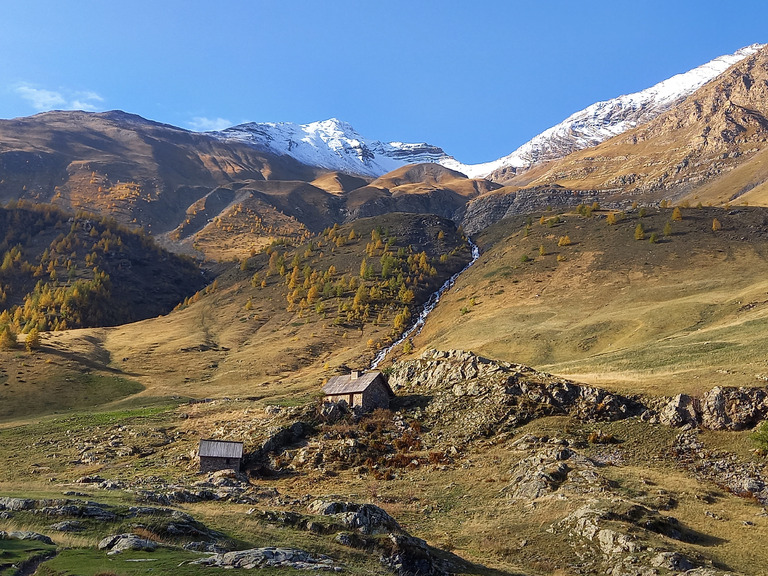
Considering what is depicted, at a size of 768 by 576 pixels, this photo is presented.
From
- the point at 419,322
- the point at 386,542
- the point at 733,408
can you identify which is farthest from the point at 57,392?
the point at 733,408

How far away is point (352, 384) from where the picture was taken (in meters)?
66.6

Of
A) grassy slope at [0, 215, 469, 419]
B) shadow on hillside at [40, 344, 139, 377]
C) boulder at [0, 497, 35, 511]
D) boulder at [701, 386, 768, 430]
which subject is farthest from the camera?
shadow on hillside at [40, 344, 139, 377]

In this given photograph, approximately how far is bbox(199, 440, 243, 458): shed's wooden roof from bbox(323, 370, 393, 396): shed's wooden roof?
14620 millimetres

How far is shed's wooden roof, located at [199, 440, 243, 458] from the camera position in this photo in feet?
176

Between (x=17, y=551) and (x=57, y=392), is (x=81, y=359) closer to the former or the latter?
(x=57, y=392)

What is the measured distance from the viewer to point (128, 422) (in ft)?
254

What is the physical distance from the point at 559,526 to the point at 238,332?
143m

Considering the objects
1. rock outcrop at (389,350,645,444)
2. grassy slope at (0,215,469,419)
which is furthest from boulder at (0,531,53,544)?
grassy slope at (0,215,469,419)

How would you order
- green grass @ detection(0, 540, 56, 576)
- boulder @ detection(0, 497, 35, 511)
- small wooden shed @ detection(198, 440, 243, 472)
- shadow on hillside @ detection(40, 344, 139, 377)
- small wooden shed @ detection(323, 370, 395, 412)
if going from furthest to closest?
1. shadow on hillside @ detection(40, 344, 139, 377)
2. small wooden shed @ detection(323, 370, 395, 412)
3. small wooden shed @ detection(198, 440, 243, 472)
4. boulder @ detection(0, 497, 35, 511)
5. green grass @ detection(0, 540, 56, 576)

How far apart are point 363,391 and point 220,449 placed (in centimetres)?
1641

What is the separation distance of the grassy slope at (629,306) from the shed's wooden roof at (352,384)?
927 inches

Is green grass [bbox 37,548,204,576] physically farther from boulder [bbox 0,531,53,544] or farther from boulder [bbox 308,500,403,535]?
boulder [bbox 308,500,403,535]

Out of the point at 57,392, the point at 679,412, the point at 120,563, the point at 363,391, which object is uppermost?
the point at 120,563

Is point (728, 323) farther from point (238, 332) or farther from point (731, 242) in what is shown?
point (238, 332)
